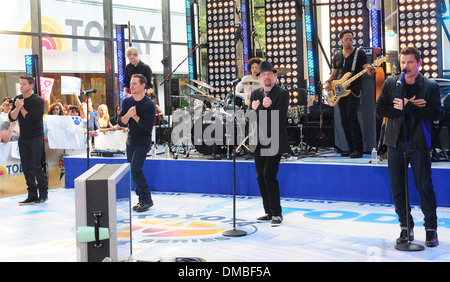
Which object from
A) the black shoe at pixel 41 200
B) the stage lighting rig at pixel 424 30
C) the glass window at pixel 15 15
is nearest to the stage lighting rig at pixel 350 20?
the stage lighting rig at pixel 424 30

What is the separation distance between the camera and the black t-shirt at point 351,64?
8.70 meters

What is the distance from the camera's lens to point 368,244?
5.48m

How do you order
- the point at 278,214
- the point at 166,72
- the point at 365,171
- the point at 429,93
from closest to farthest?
the point at 429,93 → the point at 278,214 → the point at 365,171 → the point at 166,72

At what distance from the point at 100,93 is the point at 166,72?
2611 millimetres

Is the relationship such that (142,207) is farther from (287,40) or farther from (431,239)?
(287,40)

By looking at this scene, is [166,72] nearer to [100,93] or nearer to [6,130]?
[100,93]

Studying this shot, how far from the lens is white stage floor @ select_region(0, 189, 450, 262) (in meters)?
5.23

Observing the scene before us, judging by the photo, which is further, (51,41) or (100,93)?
(100,93)

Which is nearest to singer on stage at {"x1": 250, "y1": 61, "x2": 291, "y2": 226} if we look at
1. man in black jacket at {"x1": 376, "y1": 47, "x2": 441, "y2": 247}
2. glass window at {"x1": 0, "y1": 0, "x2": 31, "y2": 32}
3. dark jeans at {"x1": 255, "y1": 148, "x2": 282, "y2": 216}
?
dark jeans at {"x1": 255, "y1": 148, "x2": 282, "y2": 216}

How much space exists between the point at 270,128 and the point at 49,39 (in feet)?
34.2

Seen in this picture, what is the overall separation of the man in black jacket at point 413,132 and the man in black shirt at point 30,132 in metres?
5.01

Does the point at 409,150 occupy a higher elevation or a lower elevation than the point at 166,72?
lower
